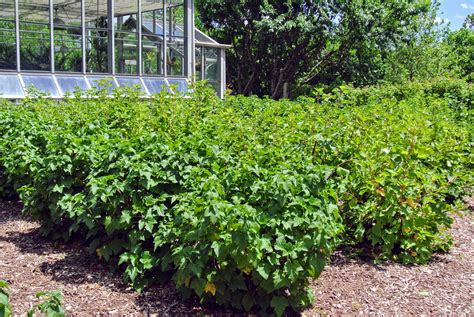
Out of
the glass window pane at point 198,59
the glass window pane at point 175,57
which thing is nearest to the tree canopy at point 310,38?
the glass window pane at point 198,59

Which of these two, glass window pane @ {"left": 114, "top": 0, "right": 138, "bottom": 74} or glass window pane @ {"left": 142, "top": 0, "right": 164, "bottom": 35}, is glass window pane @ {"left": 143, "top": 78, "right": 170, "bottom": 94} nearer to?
glass window pane @ {"left": 114, "top": 0, "right": 138, "bottom": 74}

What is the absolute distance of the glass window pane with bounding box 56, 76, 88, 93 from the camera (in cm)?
1406

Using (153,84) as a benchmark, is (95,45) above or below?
above

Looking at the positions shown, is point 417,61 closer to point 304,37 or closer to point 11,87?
point 304,37

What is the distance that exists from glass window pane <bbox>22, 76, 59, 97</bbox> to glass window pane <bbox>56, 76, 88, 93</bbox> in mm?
217

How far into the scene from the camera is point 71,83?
46.9 ft

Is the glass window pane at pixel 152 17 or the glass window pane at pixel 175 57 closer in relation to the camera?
the glass window pane at pixel 152 17

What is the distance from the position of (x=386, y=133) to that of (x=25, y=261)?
3616mm

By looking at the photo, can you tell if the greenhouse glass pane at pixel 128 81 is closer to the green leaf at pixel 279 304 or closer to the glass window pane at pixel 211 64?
the glass window pane at pixel 211 64

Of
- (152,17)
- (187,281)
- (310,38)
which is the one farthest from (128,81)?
(187,281)

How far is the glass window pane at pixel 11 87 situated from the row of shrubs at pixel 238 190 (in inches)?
273

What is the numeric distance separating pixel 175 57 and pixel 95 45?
2806 mm

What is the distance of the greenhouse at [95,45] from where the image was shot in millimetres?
13727

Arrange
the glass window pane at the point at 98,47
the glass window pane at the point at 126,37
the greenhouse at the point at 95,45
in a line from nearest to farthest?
the greenhouse at the point at 95,45 < the glass window pane at the point at 98,47 < the glass window pane at the point at 126,37
